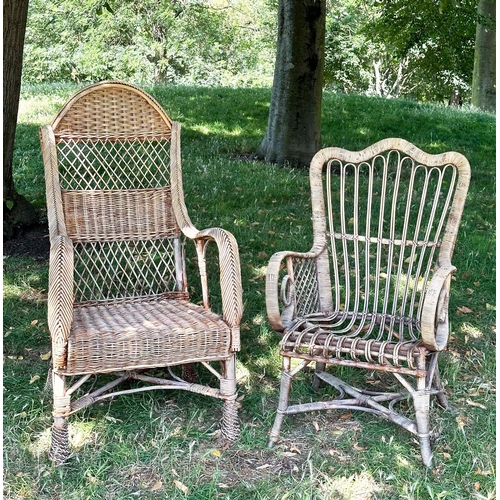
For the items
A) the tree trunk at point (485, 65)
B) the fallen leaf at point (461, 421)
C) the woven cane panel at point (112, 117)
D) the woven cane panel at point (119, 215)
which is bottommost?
the fallen leaf at point (461, 421)

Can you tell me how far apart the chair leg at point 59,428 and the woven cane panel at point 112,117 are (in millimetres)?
1363

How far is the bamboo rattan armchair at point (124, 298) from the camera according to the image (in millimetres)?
2965

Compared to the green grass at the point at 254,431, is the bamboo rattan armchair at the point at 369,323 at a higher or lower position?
higher

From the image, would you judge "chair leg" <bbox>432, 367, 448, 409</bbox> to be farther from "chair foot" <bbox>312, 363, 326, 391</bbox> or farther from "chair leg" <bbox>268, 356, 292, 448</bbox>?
"chair leg" <bbox>268, 356, 292, 448</bbox>

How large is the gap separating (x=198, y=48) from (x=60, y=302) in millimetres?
20529

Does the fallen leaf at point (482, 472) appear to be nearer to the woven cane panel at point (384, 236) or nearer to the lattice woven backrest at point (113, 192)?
the woven cane panel at point (384, 236)

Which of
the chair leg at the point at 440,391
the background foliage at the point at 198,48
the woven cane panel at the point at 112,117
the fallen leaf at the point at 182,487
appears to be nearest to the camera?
the fallen leaf at the point at 182,487

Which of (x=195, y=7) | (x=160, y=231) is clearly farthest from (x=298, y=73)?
(x=195, y=7)

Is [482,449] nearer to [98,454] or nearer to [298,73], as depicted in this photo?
[98,454]

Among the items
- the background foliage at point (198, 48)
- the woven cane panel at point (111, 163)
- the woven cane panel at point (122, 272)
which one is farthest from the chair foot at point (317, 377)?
the background foliage at point (198, 48)

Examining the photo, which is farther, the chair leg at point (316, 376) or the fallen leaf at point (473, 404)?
the chair leg at point (316, 376)

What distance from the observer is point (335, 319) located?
3.61m

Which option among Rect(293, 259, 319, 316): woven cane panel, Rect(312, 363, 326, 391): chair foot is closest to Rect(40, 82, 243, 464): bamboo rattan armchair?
Rect(293, 259, 319, 316): woven cane panel

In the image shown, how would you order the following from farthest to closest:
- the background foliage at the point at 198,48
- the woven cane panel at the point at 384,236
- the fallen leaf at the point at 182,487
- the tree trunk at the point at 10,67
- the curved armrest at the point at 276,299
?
the background foliage at the point at 198,48 < the tree trunk at the point at 10,67 < the woven cane panel at the point at 384,236 < the curved armrest at the point at 276,299 < the fallen leaf at the point at 182,487
